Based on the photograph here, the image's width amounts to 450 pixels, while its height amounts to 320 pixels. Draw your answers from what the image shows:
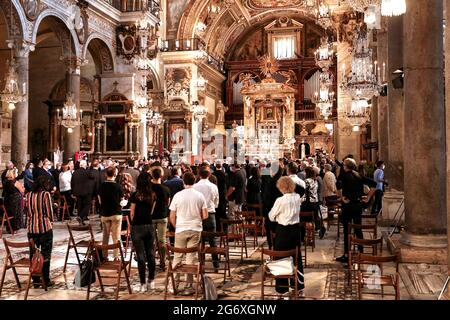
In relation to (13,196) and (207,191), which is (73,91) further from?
(207,191)

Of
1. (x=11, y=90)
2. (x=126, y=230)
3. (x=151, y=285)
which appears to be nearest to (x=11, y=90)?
(x=11, y=90)

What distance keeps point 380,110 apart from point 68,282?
932 cm

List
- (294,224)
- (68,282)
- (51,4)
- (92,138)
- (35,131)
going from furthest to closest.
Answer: (35,131)
(92,138)
(51,4)
(68,282)
(294,224)

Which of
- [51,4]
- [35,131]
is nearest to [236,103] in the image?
[35,131]

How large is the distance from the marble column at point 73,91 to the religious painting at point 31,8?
8.92 ft

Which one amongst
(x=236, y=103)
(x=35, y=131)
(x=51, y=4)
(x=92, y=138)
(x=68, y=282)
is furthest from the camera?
(x=236, y=103)

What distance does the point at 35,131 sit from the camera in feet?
73.6

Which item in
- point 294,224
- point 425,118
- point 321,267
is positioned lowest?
point 321,267

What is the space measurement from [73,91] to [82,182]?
22.3 ft

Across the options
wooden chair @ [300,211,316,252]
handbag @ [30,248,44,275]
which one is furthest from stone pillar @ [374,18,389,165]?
handbag @ [30,248,44,275]

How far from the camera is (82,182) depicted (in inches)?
449

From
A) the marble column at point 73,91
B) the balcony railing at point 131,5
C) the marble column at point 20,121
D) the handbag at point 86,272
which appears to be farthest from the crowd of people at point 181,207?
the balcony railing at point 131,5
